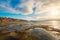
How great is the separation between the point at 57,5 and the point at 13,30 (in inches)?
35.0

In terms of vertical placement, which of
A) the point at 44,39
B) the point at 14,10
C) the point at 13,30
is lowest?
the point at 44,39

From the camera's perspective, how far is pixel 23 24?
239 cm

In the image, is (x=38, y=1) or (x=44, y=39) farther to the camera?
(x=38, y=1)

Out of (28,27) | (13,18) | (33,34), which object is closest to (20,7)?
(13,18)

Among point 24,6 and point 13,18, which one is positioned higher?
point 24,6

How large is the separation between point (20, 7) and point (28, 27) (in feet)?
1.25

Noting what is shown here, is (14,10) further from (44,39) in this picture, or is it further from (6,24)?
(44,39)

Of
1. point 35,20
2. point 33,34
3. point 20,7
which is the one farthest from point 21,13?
point 33,34

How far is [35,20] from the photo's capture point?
2.39 meters

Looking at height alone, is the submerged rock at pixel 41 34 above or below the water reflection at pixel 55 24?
below

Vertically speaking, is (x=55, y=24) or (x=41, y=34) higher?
(x=55, y=24)

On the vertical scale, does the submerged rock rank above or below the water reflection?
below

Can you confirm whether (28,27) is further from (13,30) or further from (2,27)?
(2,27)

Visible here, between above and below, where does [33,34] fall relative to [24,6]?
below
